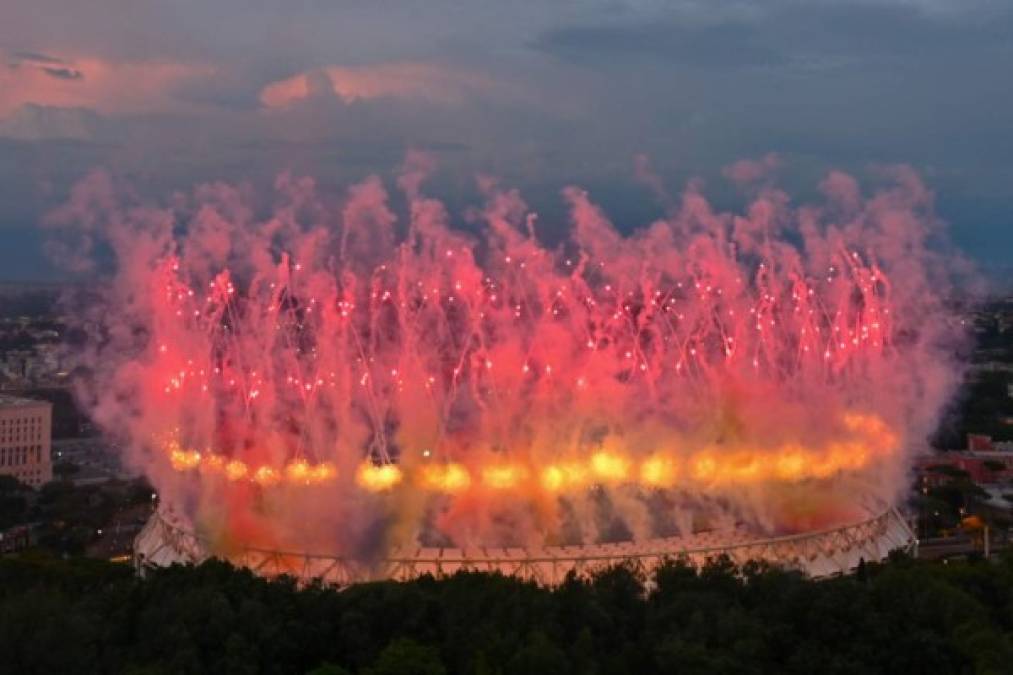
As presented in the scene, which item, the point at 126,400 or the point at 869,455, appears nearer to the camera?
the point at 869,455

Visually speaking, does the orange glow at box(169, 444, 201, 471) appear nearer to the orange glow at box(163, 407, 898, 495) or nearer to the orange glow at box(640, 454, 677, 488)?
the orange glow at box(163, 407, 898, 495)

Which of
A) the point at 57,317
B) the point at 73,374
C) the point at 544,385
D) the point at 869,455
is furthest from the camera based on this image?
the point at 57,317

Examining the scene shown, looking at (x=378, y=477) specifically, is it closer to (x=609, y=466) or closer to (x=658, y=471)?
(x=609, y=466)

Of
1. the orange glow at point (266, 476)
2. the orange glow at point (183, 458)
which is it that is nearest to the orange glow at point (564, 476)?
the orange glow at point (266, 476)

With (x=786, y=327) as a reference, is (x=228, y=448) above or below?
below

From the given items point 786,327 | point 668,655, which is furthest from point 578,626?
point 786,327

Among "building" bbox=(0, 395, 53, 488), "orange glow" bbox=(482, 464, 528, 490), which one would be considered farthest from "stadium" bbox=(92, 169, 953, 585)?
"building" bbox=(0, 395, 53, 488)

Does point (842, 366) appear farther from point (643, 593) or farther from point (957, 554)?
point (643, 593)
